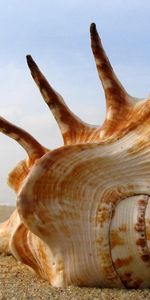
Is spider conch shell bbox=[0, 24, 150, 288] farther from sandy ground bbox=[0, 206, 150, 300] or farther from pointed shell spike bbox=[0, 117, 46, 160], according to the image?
pointed shell spike bbox=[0, 117, 46, 160]

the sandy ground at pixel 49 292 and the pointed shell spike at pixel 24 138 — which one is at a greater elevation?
the pointed shell spike at pixel 24 138

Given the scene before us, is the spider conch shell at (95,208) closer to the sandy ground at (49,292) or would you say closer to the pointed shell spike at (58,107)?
the sandy ground at (49,292)

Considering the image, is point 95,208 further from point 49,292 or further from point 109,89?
point 109,89

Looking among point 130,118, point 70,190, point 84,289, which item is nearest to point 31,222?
point 70,190

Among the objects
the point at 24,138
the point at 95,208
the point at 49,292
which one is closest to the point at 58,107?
the point at 24,138

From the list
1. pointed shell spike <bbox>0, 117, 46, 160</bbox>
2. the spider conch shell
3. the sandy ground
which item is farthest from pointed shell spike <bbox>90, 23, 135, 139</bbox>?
the sandy ground

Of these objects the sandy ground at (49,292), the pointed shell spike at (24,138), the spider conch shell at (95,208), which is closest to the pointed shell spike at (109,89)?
the spider conch shell at (95,208)

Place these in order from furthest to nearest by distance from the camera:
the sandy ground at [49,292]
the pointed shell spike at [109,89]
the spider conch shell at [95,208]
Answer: the pointed shell spike at [109,89] → the spider conch shell at [95,208] → the sandy ground at [49,292]

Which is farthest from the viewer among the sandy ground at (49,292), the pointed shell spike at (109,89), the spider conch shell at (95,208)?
the pointed shell spike at (109,89)
